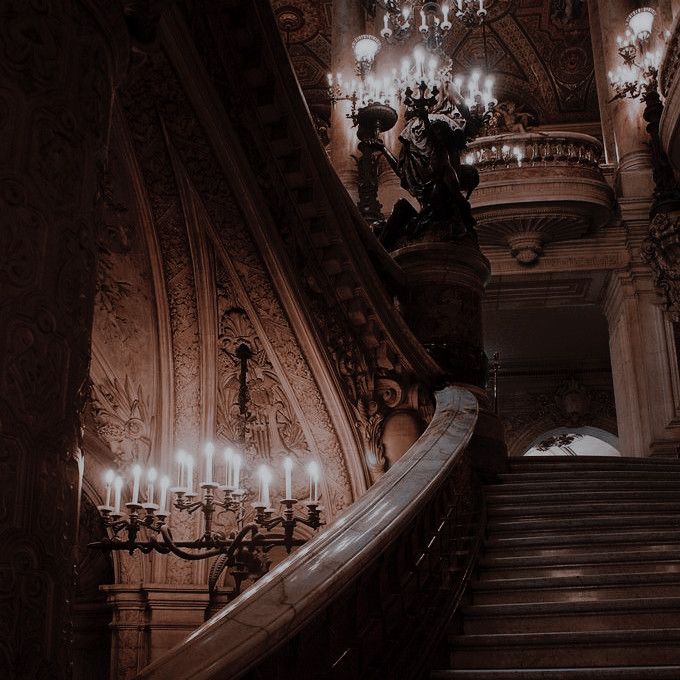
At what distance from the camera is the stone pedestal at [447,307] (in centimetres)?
735

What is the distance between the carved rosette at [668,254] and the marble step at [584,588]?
724 centimetres

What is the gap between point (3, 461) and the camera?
1974mm

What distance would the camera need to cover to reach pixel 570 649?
3.76 m

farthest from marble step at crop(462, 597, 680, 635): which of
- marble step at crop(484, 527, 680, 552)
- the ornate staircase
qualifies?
marble step at crop(484, 527, 680, 552)

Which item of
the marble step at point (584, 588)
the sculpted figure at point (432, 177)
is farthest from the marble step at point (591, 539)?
the sculpted figure at point (432, 177)

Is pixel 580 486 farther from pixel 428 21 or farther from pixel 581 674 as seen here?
pixel 428 21

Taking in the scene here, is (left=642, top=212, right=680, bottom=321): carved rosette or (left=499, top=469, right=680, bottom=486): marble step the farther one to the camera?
(left=642, top=212, right=680, bottom=321): carved rosette

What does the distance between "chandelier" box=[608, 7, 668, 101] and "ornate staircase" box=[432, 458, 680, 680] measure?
8419 mm

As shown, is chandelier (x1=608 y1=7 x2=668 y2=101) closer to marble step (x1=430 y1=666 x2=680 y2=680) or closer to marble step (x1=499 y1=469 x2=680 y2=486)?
marble step (x1=499 y1=469 x2=680 y2=486)

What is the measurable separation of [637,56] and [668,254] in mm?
3928

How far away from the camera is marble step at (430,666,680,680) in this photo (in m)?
3.34

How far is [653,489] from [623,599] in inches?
92.2

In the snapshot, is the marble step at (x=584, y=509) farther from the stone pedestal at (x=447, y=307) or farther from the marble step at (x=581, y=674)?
the marble step at (x=581, y=674)

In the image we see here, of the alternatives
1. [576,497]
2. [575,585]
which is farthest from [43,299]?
[576,497]
